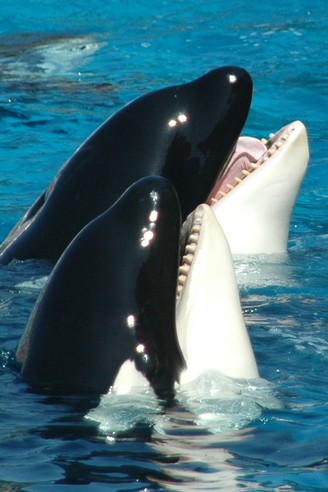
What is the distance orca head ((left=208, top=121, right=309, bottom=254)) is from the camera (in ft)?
25.4

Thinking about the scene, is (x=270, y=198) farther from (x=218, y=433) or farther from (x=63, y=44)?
(x=63, y=44)

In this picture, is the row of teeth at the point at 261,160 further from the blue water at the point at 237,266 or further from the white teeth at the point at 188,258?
the white teeth at the point at 188,258

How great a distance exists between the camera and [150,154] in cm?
731

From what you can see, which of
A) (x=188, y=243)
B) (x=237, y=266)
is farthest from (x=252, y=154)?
(x=188, y=243)

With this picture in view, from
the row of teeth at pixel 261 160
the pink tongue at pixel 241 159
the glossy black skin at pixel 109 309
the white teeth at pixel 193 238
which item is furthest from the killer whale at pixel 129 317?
the pink tongue at pixel 241 159

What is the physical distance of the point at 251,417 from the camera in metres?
5.24

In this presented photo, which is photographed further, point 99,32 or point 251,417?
point 99,32

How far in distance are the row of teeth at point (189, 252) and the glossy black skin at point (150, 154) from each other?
1.62 m

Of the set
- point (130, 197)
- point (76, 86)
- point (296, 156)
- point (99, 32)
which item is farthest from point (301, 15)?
point (130, 197)

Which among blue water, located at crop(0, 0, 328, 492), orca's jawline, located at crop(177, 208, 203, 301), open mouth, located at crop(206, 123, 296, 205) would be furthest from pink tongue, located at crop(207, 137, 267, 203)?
orca's jawline, located at crop(177, 208, 203, 301)

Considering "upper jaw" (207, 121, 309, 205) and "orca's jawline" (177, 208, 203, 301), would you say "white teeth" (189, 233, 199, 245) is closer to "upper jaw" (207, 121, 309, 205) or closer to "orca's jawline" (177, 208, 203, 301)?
"orca's jawline" (177, 208, 203, 301)

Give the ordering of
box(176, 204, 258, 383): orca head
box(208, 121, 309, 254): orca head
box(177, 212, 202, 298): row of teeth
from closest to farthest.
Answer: box(176, 204, 258, 383): orca head < box(177, 212, 202, 298): row of teeth < box(208, 121, 309, 254): orca head

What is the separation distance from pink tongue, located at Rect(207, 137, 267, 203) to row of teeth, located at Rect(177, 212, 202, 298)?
7.47 feet

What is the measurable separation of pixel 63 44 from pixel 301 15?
3347 millimetres
